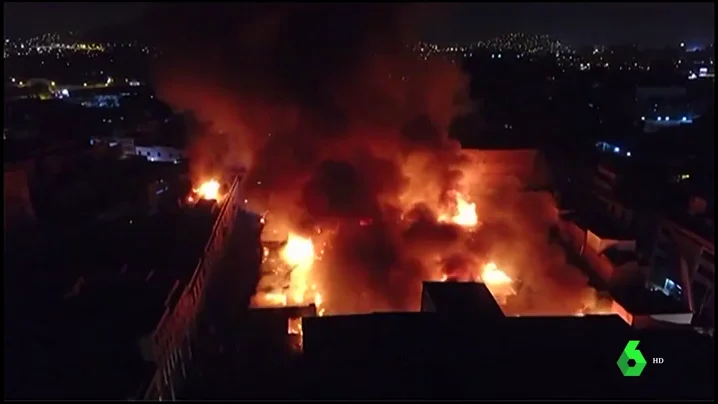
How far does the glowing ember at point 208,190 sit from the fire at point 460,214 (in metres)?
7.46

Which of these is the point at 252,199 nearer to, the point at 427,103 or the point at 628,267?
the point at 427,103

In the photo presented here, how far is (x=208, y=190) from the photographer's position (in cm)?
1897

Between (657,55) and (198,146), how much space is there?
57.7 m

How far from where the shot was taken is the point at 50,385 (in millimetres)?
7562

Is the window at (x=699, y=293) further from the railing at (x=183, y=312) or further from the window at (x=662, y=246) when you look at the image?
the railing at (x=183, y=312)

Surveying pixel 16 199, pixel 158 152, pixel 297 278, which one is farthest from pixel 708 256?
pixel 158 152

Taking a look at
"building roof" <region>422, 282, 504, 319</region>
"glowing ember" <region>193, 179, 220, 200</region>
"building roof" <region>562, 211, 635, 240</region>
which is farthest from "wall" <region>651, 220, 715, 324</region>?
"glowing ember" <region>193, 179, 220, 200</region>

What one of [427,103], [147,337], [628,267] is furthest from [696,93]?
[147,337]

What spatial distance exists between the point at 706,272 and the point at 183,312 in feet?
38.1

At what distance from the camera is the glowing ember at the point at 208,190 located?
734 inches

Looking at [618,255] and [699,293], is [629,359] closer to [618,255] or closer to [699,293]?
[618,255]

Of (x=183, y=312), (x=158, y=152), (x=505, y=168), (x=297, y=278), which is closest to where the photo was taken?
(x=183, y=312)

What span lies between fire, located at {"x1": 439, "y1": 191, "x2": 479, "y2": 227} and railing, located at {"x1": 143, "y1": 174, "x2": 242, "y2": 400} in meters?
6.21

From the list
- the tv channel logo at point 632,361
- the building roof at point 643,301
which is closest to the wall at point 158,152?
the building roof at point 643,301
